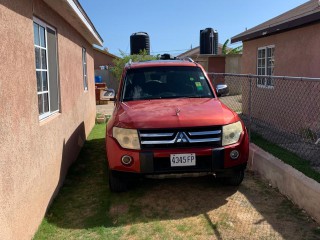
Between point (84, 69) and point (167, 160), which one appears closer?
point (167, 160)

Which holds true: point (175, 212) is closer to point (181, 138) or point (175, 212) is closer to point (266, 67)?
point (181, 138)

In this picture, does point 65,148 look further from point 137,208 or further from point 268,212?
point 268,212

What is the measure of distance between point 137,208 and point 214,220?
1022 mm

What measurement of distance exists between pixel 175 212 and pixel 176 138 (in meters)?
0.92

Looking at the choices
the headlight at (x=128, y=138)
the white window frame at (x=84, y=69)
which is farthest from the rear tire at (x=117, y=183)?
the white window frame at (x=84, y=69)

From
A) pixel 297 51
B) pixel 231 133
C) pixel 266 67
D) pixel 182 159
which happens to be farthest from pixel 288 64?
pixel 182 159

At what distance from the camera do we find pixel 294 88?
9125mm

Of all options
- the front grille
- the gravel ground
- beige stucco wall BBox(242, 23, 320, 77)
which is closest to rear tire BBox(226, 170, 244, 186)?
the front grille

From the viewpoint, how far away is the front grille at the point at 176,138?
4531 mm

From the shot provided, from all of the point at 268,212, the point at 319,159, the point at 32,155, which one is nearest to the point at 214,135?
the point at 268,212

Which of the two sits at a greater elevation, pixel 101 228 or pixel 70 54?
pixel 70 54

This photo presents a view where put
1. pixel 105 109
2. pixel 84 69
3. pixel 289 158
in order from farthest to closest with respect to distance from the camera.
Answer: pixel 105 109, pixel 84 69, pixel 289 158

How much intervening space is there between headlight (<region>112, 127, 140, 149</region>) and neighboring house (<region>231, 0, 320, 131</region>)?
4587mm

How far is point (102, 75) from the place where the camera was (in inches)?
1073
